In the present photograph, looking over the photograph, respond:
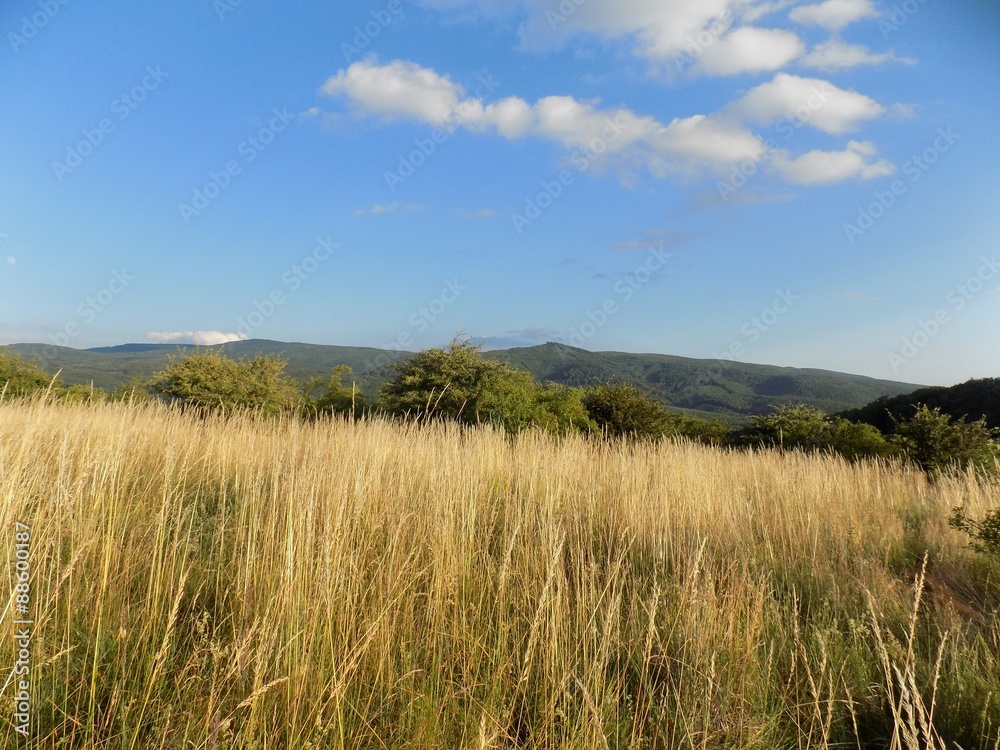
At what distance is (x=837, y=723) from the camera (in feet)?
8.01

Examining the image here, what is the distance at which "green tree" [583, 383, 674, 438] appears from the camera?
53.8 ft

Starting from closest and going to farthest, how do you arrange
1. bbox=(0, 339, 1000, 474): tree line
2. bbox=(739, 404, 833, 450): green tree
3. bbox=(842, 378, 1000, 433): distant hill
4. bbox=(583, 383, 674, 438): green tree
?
bbox=(0, 339, 1000, 474): tree line → bbox=(739, 404, 833, 450): green tree → bbox=(583, 383, 674, 438): green tree → bbox=(842, 378, 1000, 433): distant hill

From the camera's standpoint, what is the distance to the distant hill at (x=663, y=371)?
109000 mm

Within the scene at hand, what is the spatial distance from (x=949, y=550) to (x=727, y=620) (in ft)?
12.3

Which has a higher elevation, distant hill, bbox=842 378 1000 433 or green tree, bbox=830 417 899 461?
distant hill, bbox=842 378 1000 433

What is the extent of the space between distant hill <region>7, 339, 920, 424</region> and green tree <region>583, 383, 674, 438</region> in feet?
250

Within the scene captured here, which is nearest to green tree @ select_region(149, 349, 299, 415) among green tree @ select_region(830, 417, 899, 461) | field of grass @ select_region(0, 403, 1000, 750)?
field of grass @ select_region(0, 403, 1000, 750)

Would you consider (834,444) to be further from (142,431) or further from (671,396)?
(671,396)

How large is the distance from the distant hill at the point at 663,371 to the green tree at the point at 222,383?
79712 millimetres

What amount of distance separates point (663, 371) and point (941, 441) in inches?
5406

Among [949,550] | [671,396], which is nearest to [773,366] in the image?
[671,396]

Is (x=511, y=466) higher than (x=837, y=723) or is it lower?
higher

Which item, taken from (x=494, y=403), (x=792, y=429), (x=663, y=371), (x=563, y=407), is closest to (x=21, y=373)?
(x=494, y=403)

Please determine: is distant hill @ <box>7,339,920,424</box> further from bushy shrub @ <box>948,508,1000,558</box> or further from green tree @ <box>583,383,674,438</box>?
bushy shrub @ <box>948,508,1000,558</box>
